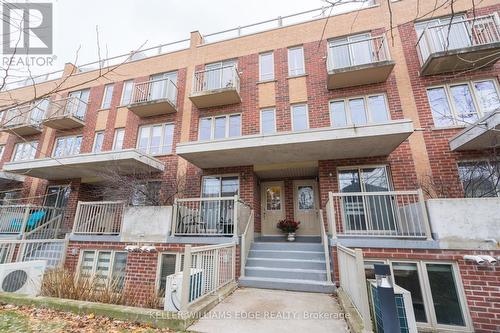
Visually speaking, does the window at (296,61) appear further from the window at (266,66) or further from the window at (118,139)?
the window at (118,139)

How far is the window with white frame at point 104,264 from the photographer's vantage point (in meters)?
7.23

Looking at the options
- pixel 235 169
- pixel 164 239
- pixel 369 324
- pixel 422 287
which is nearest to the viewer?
pixel 369 324

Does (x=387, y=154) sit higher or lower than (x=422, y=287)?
higher

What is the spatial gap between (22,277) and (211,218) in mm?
4493

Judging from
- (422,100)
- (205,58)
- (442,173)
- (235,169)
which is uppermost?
(205,58)

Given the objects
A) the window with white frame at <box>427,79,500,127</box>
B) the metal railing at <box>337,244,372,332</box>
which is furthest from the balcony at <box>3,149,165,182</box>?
the window with white frame at <box>427,79,500,127</box>

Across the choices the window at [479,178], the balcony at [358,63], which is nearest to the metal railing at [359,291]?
the window at [479,178]

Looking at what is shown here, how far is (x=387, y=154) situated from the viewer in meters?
7.89

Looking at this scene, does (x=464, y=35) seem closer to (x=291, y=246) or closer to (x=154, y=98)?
(x=291, y=246)

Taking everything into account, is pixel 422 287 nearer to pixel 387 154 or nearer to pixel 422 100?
pixel 387 154

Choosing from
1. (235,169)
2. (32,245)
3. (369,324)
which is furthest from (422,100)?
(32,245)

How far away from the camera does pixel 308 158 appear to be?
322 inches

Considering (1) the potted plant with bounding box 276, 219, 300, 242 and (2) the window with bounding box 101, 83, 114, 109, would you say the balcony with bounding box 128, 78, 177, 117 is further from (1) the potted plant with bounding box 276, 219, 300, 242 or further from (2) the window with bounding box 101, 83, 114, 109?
(1) the potted plant with bounding box 276, 219, 300, 242

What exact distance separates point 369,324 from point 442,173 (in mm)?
6489
